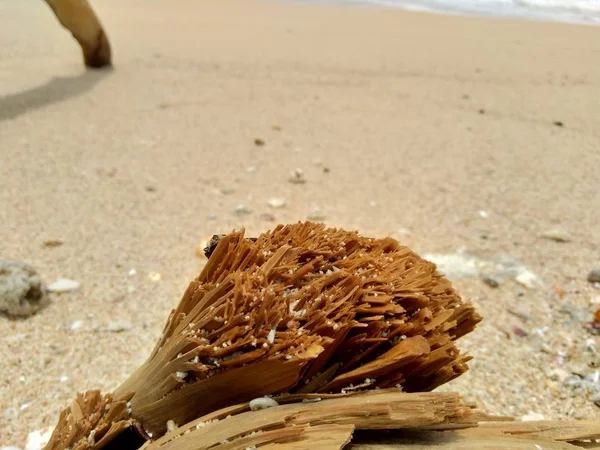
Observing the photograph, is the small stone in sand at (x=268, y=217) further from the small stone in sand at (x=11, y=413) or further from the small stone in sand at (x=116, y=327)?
the small stone in sand at (x=11, y=413)

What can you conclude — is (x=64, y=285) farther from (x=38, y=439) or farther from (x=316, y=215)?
(x=316, y=215)

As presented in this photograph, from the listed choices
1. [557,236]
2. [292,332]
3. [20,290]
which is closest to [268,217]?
[20,290]

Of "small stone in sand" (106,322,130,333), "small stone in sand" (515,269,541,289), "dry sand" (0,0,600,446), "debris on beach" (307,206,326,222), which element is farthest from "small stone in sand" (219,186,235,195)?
"small stone in sand" (515,269,541,289)

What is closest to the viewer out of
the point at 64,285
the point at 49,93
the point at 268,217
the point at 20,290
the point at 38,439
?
the point at 38,439

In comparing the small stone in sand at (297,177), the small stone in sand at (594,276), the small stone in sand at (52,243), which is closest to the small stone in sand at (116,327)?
the small stone in sand at (52,243)

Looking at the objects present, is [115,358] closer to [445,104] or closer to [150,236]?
[150,236]

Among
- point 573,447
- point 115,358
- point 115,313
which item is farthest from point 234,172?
point 573,447

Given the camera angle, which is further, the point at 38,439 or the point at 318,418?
the point at 38,439
